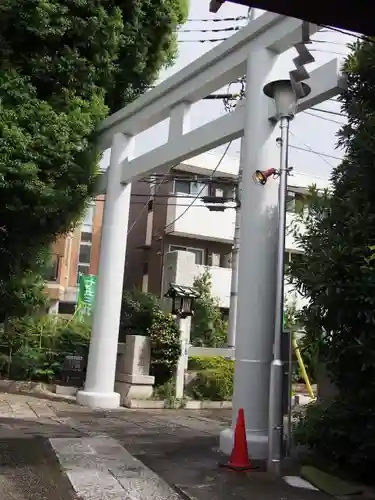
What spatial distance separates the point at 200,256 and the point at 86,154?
10577mm

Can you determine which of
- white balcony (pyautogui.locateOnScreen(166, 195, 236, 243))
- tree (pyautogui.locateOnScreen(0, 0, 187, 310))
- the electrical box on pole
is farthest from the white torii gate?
white balcony (pyautogui.locateOnScreen(166, 195, 236, 243))

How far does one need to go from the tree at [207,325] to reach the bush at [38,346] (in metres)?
4.07

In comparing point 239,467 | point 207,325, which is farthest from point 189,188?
point 239,467

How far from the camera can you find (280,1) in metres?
3.42

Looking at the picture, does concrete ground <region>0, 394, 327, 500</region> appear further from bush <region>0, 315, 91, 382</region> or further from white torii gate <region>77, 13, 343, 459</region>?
bush <region>0, 315, 91, 382</region>

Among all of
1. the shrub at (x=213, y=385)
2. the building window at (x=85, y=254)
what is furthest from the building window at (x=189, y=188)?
the shrub at (x=213, y=385)

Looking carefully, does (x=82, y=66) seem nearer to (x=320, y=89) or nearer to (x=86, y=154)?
(x=86, y=154)

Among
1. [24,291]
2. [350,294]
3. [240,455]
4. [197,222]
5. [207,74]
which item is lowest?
[240,455]

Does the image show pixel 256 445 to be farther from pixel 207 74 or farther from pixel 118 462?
pixel 207 74

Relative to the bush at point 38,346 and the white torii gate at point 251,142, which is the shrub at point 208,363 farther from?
the white torii gate at point 251,142

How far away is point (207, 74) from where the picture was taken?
850 cm

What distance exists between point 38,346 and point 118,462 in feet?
26.7

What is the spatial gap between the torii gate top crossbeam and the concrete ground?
16.3ft

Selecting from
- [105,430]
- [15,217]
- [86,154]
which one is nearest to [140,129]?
[86,154]
